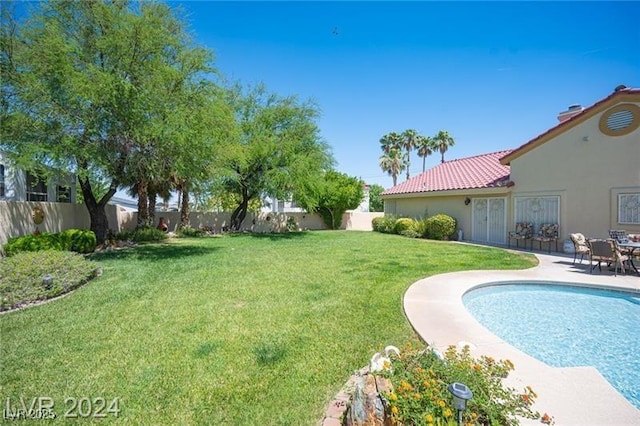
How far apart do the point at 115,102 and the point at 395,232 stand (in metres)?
18.4

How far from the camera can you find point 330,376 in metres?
3.77

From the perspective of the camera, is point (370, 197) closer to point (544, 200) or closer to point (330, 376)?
point (544, 200)

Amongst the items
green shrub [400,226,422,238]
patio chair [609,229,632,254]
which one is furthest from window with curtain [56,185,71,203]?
patio chair [609,229,632,254]

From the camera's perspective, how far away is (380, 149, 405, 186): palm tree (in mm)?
45016

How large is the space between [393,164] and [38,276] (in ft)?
140

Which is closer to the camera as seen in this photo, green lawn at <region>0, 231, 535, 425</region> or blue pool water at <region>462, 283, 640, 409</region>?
green lawn at <region>0, 231, 535, 425</region>

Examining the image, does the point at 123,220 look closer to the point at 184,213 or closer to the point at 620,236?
the point at 184,213

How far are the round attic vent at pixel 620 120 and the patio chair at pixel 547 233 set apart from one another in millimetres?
4313

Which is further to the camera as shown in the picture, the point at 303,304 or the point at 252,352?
the point at 303,304

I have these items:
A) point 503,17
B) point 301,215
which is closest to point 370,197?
point 301,215

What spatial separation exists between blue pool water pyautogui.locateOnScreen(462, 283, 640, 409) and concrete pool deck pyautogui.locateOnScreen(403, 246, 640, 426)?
1.28ft

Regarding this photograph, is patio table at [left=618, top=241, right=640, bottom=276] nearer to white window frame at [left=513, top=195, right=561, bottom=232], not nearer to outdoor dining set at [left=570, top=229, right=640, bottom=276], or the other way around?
outdoor dining set at [left=570, top=229, right=640, bottom=276]

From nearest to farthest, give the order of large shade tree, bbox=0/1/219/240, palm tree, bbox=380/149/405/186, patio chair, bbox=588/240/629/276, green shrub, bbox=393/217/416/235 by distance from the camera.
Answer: patio chair, bbox=588/240/629/276
large shade tree, bbox=0/1/219/240
green shrub, bbox=393/217/416/235
palm tree, bbox=380/149/405/186

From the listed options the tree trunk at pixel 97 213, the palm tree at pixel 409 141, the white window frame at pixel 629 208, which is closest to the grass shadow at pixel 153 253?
the tree trunk at pixel 97 213
